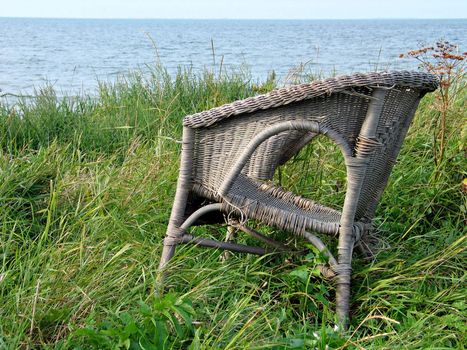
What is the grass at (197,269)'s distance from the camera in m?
2.15

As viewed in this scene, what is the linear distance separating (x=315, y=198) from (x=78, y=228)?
1110mm

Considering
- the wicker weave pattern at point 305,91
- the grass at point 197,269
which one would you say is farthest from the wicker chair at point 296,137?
the grass at point 197,269

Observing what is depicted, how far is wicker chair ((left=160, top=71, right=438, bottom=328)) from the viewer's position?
240 cm

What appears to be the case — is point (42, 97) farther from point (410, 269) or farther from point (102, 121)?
point (410, 269)

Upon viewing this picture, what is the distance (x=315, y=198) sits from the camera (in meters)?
3.39

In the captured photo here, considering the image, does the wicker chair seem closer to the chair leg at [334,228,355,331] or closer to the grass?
the chair leg at [334,228,355,331]

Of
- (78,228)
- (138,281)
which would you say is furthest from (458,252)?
(78,228)

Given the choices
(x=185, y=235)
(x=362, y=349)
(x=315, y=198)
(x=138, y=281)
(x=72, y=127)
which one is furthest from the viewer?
(x=72, y=127)

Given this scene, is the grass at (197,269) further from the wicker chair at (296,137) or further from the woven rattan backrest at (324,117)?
the woven rattan backrest at (324,117)

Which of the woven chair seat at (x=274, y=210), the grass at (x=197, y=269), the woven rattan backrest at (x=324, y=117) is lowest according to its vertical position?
the grass at (x=197, y=269)

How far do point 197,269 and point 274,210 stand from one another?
35cm

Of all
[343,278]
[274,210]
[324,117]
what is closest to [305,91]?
[324,117]

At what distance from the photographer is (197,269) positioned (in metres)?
2.58

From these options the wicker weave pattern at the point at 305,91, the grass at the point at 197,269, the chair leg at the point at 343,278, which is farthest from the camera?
the chair leg at the point at 343,278
